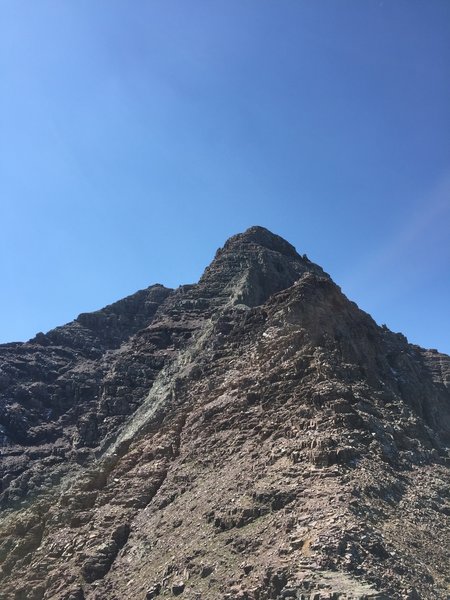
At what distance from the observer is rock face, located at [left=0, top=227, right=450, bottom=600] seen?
27828 mm

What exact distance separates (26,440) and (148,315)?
35.4 metres

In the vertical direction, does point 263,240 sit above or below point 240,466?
above

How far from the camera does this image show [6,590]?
4219cm

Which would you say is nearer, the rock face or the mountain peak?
the rock face

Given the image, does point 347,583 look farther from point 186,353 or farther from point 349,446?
point 186,353

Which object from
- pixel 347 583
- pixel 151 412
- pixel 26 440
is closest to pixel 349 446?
pixel 347 583

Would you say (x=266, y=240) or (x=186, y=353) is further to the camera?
(x=266, y=240)

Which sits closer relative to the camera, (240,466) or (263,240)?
(240,466)

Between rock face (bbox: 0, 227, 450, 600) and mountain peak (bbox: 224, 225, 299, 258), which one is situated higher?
mountain peak (bbox: 224, 225, 299, 258)

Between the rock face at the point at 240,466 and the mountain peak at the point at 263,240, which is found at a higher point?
the mountain peak at the point at 263,240

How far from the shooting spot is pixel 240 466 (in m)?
37.6

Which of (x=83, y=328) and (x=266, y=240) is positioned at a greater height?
(x=266, y=240)

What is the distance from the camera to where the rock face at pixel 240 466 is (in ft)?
91.3

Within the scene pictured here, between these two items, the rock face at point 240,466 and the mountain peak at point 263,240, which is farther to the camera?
the mountain peak at point 263,240
